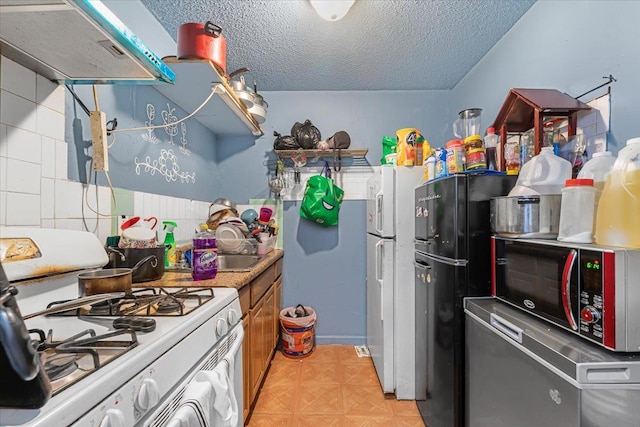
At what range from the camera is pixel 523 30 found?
5.83 ft

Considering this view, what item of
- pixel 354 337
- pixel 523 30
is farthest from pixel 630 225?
pixel 354 337

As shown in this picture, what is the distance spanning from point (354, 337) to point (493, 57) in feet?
8.40

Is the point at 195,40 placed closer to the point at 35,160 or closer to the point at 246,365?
the point at 35,160

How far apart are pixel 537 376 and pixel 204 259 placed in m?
1.28

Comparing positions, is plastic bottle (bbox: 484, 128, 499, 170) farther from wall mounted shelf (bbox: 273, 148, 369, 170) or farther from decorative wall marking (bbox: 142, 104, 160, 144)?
decorative wall marking (bbox: 142, 104, 160, 144)

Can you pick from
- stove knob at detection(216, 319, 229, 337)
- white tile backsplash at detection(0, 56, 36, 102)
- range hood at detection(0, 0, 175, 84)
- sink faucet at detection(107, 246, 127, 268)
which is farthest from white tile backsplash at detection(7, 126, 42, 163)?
stove knob at detection(216, 319, 229, 337)

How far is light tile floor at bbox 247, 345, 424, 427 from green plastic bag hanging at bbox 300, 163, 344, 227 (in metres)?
1.22

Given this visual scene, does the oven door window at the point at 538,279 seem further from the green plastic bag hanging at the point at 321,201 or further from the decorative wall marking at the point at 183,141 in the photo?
the decorative wall marking at the point at 183,141

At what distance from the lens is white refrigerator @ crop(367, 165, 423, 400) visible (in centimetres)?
189

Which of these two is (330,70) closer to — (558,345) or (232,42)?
(232,42)

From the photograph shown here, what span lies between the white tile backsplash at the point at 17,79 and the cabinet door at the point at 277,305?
1808 mm

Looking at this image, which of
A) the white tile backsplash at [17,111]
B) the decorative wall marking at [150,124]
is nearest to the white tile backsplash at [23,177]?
the white tile backsplash at [17,111]

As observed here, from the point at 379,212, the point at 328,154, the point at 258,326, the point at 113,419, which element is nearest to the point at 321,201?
the point at 328,154

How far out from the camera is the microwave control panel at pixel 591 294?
724mm
